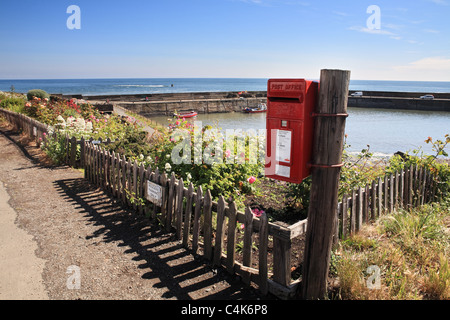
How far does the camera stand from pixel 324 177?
2.88m

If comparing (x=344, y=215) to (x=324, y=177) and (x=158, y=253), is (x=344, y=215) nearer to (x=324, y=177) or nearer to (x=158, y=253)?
(x=324, y=177)

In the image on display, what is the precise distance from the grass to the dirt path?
3.36 feet

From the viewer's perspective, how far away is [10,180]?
736cm

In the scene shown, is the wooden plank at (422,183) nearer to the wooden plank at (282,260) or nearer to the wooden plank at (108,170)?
the wooden plank at (282,260)

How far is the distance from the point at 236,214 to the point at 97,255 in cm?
192

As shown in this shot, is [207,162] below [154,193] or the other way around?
the other way around

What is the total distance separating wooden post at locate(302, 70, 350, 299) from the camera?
2.75 m

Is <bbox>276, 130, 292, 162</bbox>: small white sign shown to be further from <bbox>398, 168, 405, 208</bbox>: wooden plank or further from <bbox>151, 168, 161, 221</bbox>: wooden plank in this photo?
<bbox>398, 168, 405, 208</bbox>: wooden plank

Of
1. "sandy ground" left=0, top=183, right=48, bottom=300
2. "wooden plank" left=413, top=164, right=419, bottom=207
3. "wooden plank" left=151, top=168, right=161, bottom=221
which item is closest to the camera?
"sandy ground" left=0, top=183, right=48, bottom=300

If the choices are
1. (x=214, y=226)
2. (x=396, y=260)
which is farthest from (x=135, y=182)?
(x=396, y=260)

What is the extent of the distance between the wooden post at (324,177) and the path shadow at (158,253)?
0.69 m

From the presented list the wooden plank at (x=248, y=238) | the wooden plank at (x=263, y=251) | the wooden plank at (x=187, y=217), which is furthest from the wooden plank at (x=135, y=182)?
the wooden plank at (x=263, y=251)

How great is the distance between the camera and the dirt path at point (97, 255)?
11.3 ft

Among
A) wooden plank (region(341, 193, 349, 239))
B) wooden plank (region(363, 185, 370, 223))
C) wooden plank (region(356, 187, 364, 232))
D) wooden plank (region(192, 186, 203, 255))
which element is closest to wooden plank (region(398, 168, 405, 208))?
wooden plank (region(363, 185, 370, 223))
